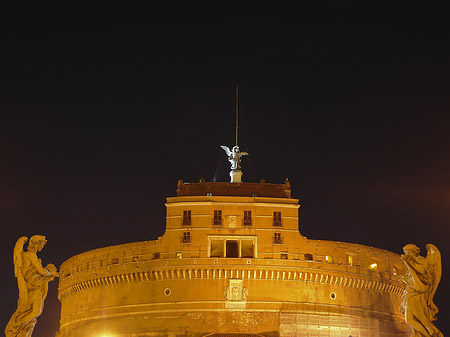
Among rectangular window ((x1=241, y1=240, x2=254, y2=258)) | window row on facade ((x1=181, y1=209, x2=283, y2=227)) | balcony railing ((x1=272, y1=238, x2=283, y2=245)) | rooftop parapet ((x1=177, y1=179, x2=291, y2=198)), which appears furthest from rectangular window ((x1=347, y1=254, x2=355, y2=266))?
rectangular window ((x1=241, y1=240, x2=254, y2=258))

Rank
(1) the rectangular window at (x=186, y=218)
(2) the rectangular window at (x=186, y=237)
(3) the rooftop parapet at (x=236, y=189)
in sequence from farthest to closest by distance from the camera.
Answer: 1. (3) the rooftop parapet at (x=236, y=189)
2. (1) the rectangular window at (x=186, y=218)
3. (2) the rectangular window at (x=186, y=237)

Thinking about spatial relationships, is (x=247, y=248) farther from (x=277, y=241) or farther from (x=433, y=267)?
(x=433, y=267)

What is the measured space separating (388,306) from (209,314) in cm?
1745

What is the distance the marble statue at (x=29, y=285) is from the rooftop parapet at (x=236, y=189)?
142 ft

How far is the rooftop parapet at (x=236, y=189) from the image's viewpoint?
72.1m

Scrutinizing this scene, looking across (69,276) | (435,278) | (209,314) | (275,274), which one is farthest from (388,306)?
(435,278)

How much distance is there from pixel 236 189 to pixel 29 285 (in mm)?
44471

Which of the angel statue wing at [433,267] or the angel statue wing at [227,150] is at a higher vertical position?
the angel statue wing at [227,150]

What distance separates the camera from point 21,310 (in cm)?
2839

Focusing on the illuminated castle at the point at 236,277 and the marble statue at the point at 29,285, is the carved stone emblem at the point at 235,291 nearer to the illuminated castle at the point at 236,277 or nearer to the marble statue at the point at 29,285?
the illuminated castle at the point at 236,277

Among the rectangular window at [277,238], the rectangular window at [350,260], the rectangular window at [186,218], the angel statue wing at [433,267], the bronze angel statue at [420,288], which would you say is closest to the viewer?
the bronze angel statue at [420,288]

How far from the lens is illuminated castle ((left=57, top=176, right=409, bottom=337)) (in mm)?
69188

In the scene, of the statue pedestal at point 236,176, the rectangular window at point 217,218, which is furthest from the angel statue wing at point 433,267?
the statue pedestal at point 236,176

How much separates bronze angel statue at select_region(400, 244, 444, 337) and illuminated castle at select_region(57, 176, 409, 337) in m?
40.2
